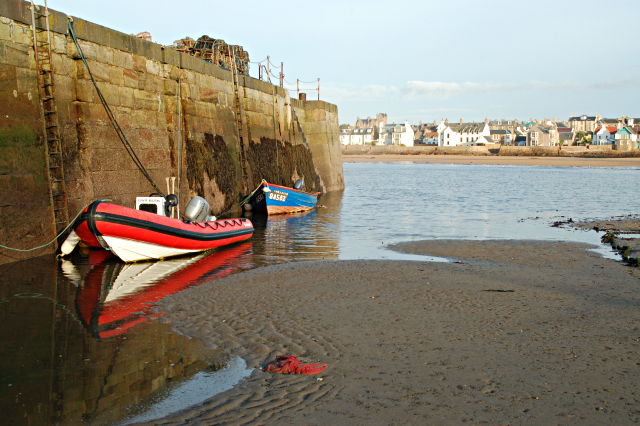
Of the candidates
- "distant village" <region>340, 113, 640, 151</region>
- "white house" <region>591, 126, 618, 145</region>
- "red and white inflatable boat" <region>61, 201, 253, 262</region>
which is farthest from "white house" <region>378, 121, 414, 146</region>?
"red and white inflatable boat" <region>61, 201, 253, 262</region>

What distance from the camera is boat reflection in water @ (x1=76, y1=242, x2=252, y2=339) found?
26.3ft

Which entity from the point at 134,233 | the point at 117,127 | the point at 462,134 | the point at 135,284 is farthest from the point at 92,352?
the point at 462,134

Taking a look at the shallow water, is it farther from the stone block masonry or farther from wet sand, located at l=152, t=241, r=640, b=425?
the stone block masonry

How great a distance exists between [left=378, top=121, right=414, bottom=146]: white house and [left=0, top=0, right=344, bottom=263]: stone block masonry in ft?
379

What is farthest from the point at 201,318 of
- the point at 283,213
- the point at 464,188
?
the point at 464,188

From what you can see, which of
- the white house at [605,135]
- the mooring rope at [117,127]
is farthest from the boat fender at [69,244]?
the white house at [605,135]

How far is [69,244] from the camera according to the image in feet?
39.6

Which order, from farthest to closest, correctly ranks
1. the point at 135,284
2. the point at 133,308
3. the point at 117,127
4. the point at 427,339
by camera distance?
the point at 117,127 < the point at 135,284 < the point at 133,308 < the point at 427,339

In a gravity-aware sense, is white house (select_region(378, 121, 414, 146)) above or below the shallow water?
above

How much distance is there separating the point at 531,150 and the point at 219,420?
10216cm

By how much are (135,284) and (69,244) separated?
8.53 ft

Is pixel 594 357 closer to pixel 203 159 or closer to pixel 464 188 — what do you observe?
pixel 203 159

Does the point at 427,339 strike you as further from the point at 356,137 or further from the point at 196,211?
the point at 356,137

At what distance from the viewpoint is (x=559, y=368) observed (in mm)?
5867
